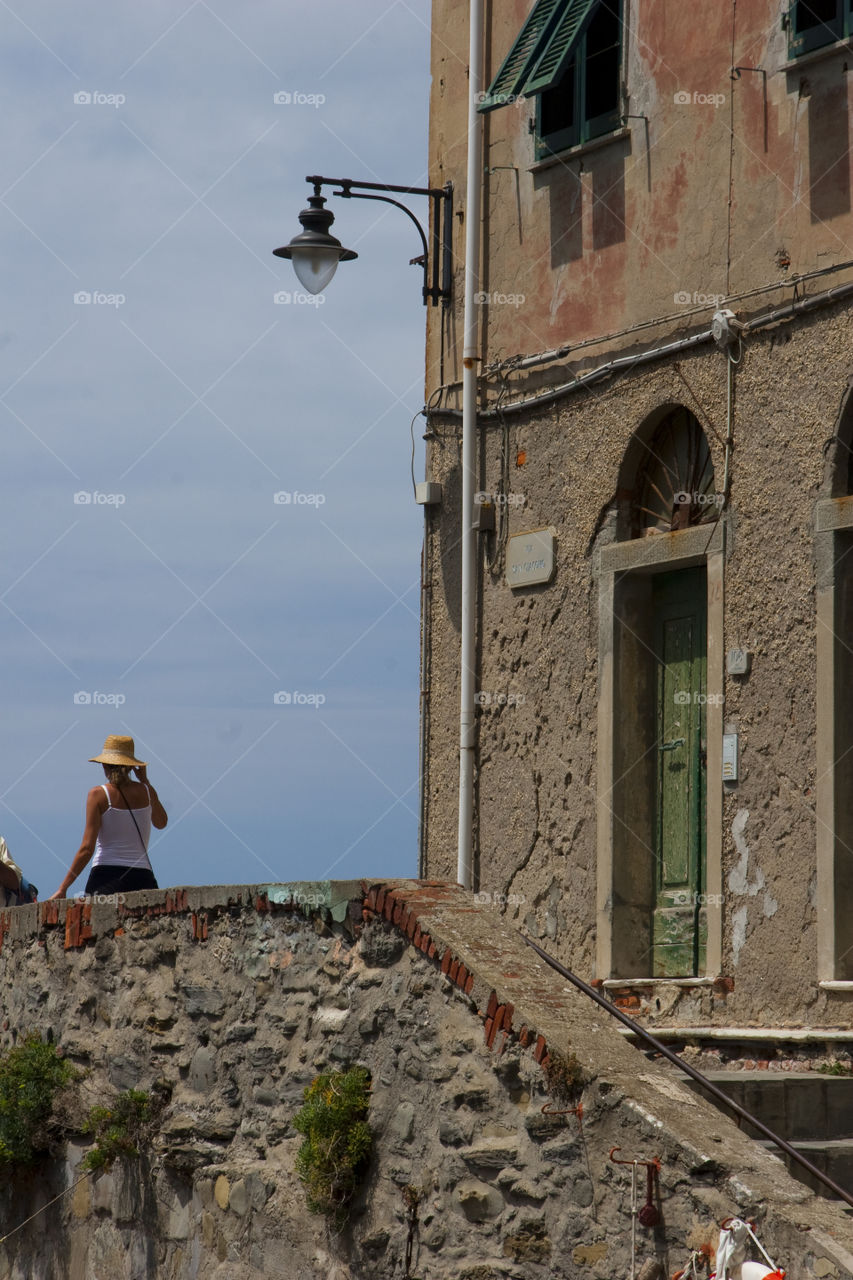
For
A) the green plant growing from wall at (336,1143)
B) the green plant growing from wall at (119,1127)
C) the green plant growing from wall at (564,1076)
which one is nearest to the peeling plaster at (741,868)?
the green plant growing from wall at (336,1143)

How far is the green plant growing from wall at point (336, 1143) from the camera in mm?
7207

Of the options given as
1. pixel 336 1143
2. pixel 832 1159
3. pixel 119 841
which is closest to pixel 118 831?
pixel 119 841

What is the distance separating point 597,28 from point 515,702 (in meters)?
4.32

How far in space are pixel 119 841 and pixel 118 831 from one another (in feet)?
0.18

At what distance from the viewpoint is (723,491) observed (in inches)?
398

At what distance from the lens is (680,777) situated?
10609mm

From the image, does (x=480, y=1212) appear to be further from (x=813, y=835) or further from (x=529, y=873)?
(x=529, y=873)

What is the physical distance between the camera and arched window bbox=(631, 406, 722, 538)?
1050 centimetres

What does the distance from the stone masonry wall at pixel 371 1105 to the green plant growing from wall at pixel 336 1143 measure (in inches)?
2.5

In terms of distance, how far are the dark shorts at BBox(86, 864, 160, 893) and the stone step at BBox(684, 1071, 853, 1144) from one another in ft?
11.1

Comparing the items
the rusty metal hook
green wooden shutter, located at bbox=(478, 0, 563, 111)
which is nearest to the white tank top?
the rusty metal hook

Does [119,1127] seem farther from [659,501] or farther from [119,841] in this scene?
[659,501]

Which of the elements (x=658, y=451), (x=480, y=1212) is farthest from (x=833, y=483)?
(x=480, y=1212)

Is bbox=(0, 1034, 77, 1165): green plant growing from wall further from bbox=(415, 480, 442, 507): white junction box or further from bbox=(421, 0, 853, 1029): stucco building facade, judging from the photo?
bbox=(415, 480, 442, 507): white junction box
